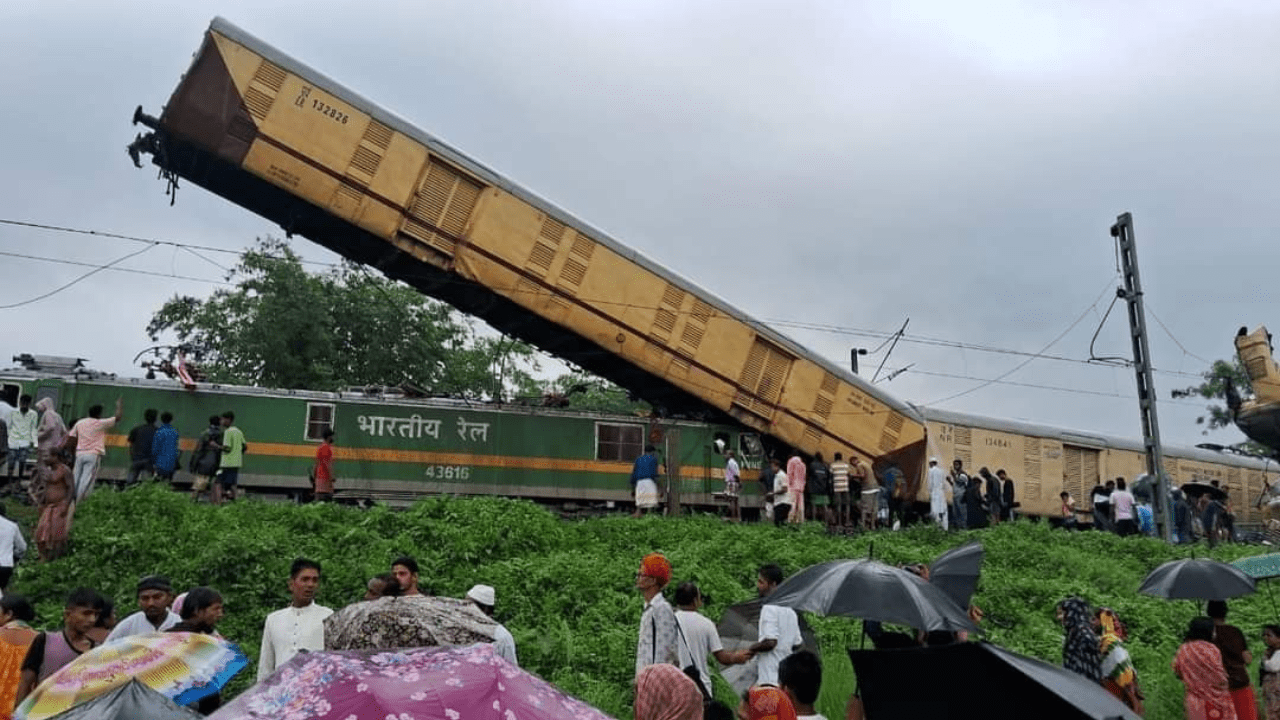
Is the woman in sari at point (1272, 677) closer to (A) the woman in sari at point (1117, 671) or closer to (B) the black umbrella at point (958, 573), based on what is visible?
(A) the woman in sari at point (1117, 671)

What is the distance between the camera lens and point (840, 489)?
62.0ft

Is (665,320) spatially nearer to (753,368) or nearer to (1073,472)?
(753,368)

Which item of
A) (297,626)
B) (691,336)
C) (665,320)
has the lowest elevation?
(297,626)

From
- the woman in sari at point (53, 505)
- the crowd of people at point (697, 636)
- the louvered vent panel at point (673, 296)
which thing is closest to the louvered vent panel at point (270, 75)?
the woman in sari at point (53, 505)

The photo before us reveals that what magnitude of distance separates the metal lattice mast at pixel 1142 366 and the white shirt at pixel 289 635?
55.4ft

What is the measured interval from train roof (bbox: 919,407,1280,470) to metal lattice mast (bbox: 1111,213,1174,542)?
10.2 ft

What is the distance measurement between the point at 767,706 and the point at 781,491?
14417 mm

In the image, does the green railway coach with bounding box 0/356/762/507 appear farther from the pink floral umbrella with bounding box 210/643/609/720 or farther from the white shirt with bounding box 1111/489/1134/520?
the pink floral umbrella with bounding box 210/643/609/720

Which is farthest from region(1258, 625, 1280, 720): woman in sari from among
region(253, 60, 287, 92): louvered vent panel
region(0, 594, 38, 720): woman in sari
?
region(253, 60, 287, 92): louvered vent panel

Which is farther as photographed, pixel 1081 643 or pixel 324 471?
pixel 324 471

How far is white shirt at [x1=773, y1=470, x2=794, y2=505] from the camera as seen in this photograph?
1828cm

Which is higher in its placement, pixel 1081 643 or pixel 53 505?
pixel 53 505

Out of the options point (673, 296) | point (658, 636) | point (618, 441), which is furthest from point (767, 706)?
point (618, 441)

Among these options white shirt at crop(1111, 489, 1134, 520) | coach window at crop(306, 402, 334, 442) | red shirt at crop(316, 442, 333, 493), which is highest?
coach window at crop(306, 402, 334, 442)
